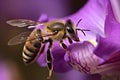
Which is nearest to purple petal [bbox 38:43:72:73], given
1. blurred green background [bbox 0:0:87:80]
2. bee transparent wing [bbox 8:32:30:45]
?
bee transparent wing [bbox 8:32:30:45]

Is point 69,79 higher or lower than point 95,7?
lower

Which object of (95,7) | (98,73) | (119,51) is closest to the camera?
(119,51)

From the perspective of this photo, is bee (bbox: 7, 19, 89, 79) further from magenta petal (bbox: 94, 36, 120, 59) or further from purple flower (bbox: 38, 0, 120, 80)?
magenta petal (bbox: 94, 36, 120, 59)

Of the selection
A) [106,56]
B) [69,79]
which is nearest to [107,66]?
[106,56]

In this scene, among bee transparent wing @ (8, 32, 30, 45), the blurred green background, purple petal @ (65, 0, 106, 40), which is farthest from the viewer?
the blurred green background

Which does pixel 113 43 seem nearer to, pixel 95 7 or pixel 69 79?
pixel 95 7

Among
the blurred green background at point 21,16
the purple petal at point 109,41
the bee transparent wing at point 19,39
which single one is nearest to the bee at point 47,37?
the bee transparent wing at point 19,39

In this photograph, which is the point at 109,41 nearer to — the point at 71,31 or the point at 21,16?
the point at 71,31

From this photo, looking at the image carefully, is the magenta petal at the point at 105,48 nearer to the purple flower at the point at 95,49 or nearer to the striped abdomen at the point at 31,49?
the purple flower at the point at 95,49
